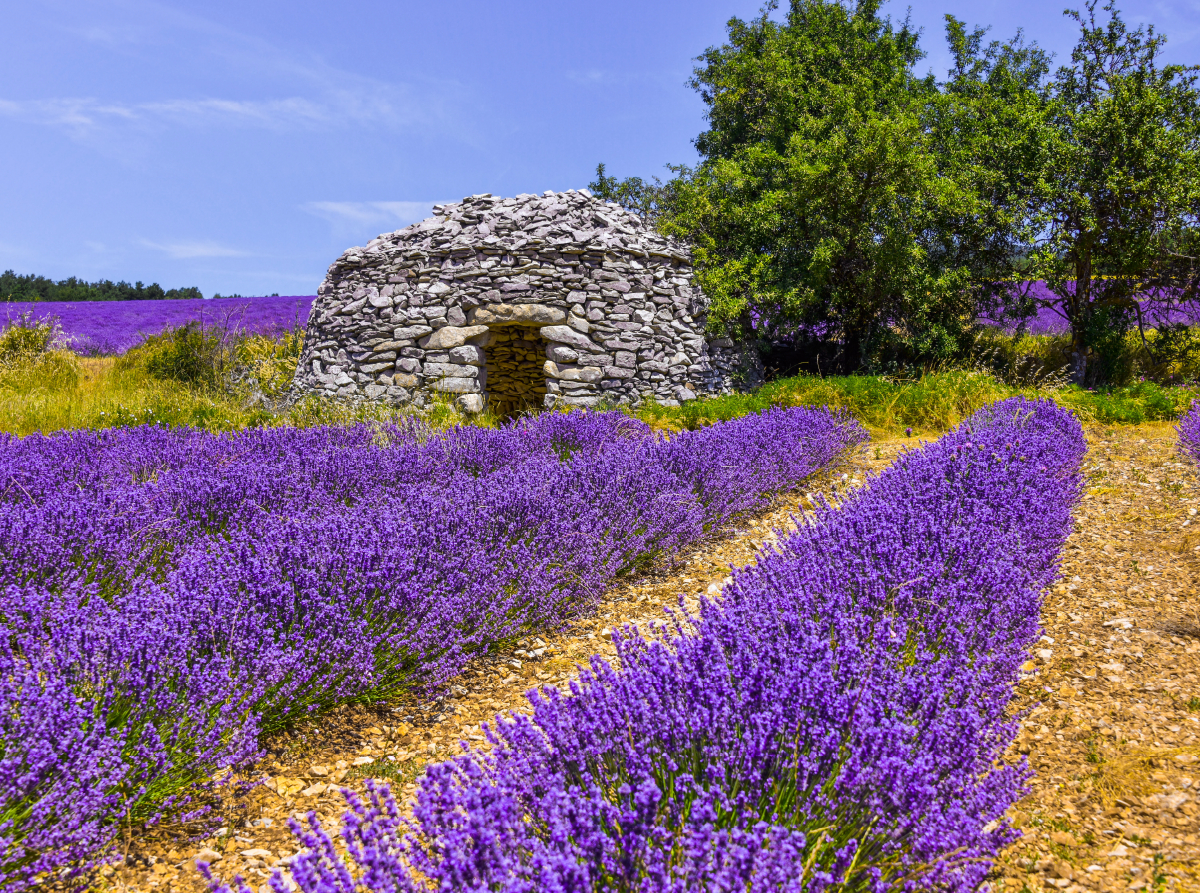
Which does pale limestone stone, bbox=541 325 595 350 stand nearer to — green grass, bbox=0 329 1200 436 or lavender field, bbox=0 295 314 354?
green grass, bbox=0 329 1200 436

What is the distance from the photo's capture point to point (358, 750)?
228 cm

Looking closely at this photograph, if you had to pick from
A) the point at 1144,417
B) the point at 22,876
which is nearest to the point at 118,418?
the point at 22,876

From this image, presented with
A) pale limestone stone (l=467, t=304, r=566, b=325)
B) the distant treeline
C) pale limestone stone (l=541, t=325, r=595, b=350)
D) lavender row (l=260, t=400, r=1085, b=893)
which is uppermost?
the distant treeline

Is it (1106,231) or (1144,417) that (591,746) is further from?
(1106,231)

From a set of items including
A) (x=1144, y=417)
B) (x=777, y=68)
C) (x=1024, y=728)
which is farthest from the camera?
(x=777, y=68)

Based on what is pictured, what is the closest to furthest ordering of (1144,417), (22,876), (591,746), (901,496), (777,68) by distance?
(591,746)
(22,876)
(901,496)
(1144,417)
(777,68)

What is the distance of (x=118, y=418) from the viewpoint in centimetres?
698

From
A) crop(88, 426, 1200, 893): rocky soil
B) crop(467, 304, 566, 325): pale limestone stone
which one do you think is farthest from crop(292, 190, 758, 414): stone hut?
crop(88, 426, 1200, 893): rocky soil

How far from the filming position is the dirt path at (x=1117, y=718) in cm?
167

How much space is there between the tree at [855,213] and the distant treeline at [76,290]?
2231 cm

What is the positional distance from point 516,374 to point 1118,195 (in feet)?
26.5

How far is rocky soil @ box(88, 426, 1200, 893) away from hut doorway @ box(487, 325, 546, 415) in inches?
230

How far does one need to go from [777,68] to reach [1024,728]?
37.4ft

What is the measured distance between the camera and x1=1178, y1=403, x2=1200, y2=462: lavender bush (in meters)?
4.57
